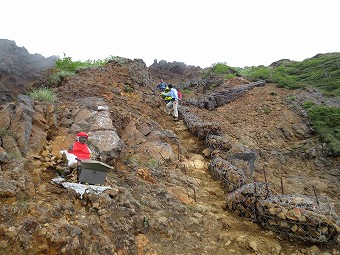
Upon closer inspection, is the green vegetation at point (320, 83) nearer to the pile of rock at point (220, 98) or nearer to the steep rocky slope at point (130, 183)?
the steep rocky slope at point (130, 183)

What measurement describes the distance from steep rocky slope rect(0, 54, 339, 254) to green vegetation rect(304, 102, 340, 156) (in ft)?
1.31

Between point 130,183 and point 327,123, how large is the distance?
32.5ft

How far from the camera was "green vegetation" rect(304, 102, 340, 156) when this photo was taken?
10.4 metres

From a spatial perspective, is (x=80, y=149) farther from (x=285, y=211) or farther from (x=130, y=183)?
(x=285, y=211)

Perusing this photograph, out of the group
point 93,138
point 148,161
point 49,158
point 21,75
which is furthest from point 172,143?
point 21,75

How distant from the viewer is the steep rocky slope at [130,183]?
3660mm

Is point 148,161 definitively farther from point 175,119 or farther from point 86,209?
point 175,119

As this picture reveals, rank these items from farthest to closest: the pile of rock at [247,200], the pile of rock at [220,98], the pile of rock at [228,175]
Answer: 1. the pile of rock at [220,98]
2. the pile of rock at [228,175]
3. the pile of rock at [247,200]

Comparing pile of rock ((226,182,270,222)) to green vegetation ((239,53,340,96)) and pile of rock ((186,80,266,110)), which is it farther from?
green vegetation ((239,53,340,96))

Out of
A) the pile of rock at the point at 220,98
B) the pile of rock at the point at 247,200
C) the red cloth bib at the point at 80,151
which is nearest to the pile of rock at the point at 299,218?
the pile of rock at the point at 247,200

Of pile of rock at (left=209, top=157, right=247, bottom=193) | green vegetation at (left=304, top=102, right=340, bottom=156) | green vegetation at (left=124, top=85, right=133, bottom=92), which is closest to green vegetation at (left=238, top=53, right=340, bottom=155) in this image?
green vegetation at (left=304, top=102, right=340, bottom=156)

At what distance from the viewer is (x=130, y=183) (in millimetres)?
5668

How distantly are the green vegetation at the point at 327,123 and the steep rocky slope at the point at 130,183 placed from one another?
0.40 meters

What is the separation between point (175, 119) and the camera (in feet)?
39.4
